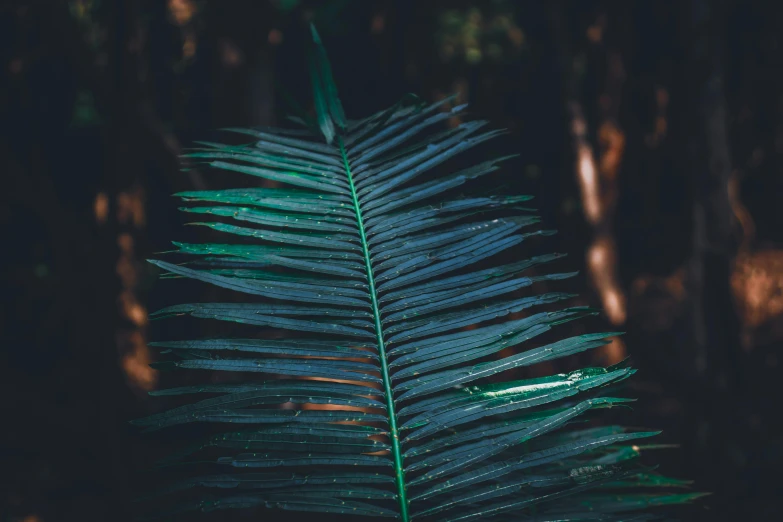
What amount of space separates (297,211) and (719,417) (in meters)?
3.66

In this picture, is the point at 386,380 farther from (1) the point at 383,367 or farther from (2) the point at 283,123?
(2) the point at 283,123

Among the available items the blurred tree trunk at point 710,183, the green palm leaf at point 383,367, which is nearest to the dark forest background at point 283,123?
the blurred tree trunk at point 710,183

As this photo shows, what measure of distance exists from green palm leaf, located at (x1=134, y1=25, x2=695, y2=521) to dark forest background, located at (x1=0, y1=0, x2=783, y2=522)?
6.87ft

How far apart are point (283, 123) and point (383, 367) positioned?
3579 millimetres

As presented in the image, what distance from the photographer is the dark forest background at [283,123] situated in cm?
345

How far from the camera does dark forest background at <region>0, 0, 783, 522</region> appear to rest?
3.45m

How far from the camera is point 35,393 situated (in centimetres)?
527

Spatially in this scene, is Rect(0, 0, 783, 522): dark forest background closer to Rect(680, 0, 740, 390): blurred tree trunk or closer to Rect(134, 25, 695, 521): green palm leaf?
Rect(680, 0, 740, 390): blurred tree trunk

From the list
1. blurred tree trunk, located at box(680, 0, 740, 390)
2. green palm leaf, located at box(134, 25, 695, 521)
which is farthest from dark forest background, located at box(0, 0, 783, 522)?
green palm leaf, located at box(134, 25, 695, 521)

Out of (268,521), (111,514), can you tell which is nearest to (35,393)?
(111,514)

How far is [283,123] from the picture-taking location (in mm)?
4137

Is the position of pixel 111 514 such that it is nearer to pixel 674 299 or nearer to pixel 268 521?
pixel 268 521

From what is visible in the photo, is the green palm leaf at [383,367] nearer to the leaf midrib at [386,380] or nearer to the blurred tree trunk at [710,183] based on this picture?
the leaf midrib at [386,380]

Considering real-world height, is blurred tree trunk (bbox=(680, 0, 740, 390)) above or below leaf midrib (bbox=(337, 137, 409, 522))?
above
